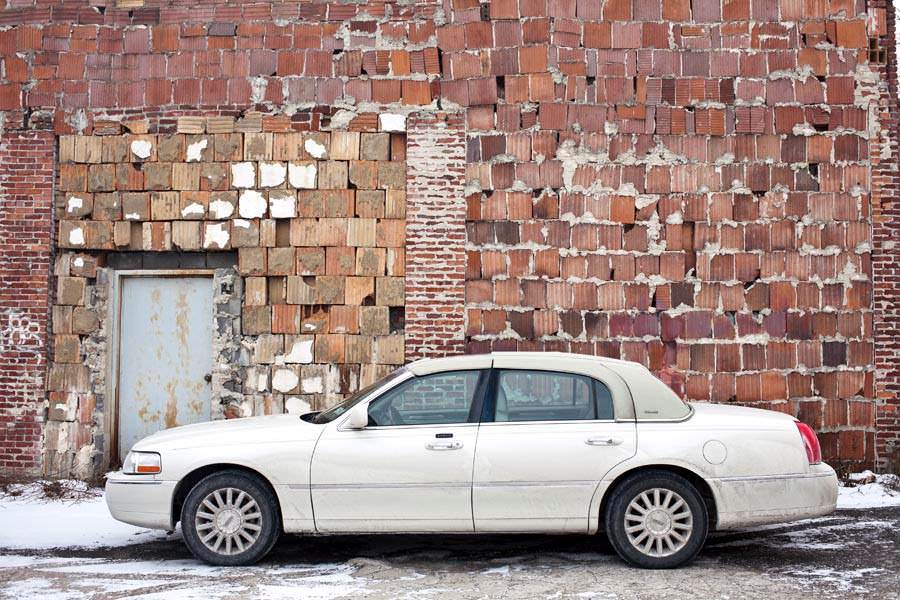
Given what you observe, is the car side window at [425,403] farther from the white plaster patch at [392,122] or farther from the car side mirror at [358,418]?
the white plaster patch at [392,122]

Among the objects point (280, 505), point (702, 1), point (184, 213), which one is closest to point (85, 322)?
point (184, 213)

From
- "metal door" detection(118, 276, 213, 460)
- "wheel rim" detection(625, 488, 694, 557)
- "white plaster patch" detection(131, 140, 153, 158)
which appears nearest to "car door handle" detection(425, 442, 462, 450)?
"wheel rim" detection(625, 488, 694, 557)

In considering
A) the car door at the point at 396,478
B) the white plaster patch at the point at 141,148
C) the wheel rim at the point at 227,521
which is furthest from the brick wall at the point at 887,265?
the white plaster patch at the point at 141,148

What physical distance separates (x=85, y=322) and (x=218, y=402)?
1777 millimetres

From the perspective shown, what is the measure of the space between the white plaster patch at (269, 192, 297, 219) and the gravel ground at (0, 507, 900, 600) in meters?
3.92

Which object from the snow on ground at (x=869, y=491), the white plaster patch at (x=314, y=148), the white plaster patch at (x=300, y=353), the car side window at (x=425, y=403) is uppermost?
the white plaster patch at (x=314, y=148)

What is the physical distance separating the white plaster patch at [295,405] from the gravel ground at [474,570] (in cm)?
264

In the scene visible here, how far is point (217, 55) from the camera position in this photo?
10.0 meters

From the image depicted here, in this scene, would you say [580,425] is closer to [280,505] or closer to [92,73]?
[280,505]

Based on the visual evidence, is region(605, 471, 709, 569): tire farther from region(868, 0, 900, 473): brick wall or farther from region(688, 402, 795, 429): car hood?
region(868, 0, 900, 473): brick wall

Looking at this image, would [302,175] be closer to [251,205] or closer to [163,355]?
[251,205]

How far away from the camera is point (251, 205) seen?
388 inches

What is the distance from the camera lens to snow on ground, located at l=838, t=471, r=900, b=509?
8477 mm

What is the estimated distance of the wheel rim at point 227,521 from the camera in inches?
243
